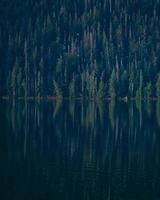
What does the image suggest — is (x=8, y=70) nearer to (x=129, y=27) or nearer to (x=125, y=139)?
(x=129, y=27)

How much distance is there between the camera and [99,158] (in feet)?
115

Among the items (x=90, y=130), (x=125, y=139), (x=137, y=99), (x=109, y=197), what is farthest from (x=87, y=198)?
(x=137, y=99)

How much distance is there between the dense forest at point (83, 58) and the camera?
475 feet

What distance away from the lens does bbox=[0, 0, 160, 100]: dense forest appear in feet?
475

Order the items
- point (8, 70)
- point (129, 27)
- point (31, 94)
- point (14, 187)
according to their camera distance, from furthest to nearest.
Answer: point (129, 27) → point (8, 70) → point (31, 94) → point (14, 187)

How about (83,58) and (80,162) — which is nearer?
(80,162)

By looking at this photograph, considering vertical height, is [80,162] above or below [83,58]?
below

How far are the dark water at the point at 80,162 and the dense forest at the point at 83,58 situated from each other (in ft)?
290

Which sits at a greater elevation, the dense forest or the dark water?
the dense forest

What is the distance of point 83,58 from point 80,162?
476 feet

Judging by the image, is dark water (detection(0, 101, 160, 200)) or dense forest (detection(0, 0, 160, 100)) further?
dense forest (detection(0, 0, 160, 100))

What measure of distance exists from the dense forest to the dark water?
290 ft

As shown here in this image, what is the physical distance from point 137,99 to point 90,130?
87.6m

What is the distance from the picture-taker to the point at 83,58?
6973 inches
